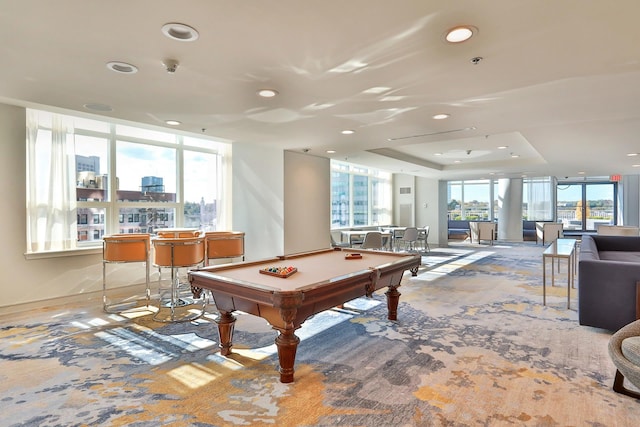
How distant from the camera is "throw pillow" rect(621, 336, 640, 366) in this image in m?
2.05

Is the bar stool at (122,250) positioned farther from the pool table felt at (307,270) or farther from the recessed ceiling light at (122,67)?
the recessed ceiling light at (122,67)

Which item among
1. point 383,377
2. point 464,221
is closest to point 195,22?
point 383,377

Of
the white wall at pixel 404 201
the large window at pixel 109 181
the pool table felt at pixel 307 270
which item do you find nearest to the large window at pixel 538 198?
the white wall at pixel 404 201

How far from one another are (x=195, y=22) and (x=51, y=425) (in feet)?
8.36

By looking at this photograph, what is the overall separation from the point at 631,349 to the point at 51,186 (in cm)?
628

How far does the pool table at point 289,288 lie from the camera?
7.86 feet

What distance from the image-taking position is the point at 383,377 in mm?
2572

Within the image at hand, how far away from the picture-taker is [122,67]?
8.93 feet

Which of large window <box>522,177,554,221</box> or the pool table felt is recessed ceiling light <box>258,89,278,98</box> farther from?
large window <box>522,177,554,221</box>

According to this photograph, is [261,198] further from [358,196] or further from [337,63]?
[358,196]

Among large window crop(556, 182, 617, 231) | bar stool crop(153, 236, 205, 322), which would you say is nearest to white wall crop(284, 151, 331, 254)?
bar stool crop(153, 236, 205, 322)

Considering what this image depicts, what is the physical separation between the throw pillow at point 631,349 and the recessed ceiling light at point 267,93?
3.29m

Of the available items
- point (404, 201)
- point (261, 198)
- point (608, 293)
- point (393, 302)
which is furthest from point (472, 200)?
point (393, 302)

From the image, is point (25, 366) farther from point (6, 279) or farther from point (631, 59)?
point (631, 59)
